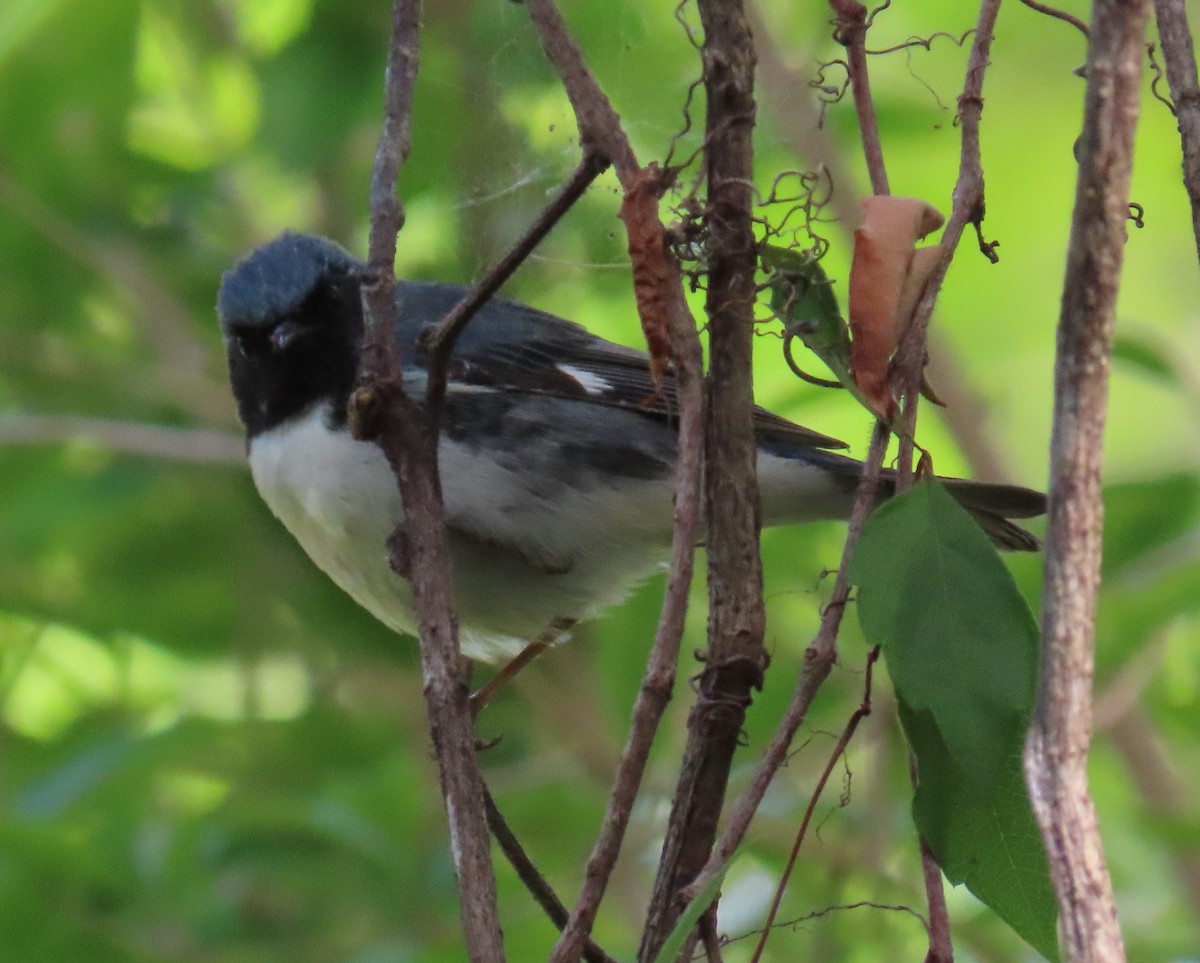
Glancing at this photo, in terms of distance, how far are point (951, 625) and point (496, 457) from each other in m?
1.79

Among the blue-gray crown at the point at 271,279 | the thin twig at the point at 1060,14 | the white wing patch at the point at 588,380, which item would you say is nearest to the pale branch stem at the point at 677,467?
the thin twig at the point at 1060,14

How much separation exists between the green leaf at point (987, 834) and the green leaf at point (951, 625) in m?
0.06

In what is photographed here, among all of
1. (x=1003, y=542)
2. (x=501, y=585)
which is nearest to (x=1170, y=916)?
(x=1003, y=542)

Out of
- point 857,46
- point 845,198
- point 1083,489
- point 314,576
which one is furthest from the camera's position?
point 314,576

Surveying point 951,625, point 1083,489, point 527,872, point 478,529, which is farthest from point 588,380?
point 1083,489

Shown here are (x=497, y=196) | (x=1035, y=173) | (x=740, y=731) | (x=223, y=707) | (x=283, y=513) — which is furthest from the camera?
(x=1035, y=173)

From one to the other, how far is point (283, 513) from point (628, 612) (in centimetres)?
80

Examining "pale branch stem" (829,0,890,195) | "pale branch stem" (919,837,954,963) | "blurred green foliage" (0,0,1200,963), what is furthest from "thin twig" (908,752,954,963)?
"blurred green foliage" (0,0,1200,963)

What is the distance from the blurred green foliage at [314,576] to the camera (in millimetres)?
3172

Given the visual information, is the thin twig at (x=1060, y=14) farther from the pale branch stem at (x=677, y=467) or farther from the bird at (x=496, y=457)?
the bird at (x=496, y=457)

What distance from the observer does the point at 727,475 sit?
1.52 meters

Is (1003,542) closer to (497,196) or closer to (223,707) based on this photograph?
(497,196)

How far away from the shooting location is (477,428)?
3119 millimetres

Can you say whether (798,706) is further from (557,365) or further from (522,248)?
(557,365)
